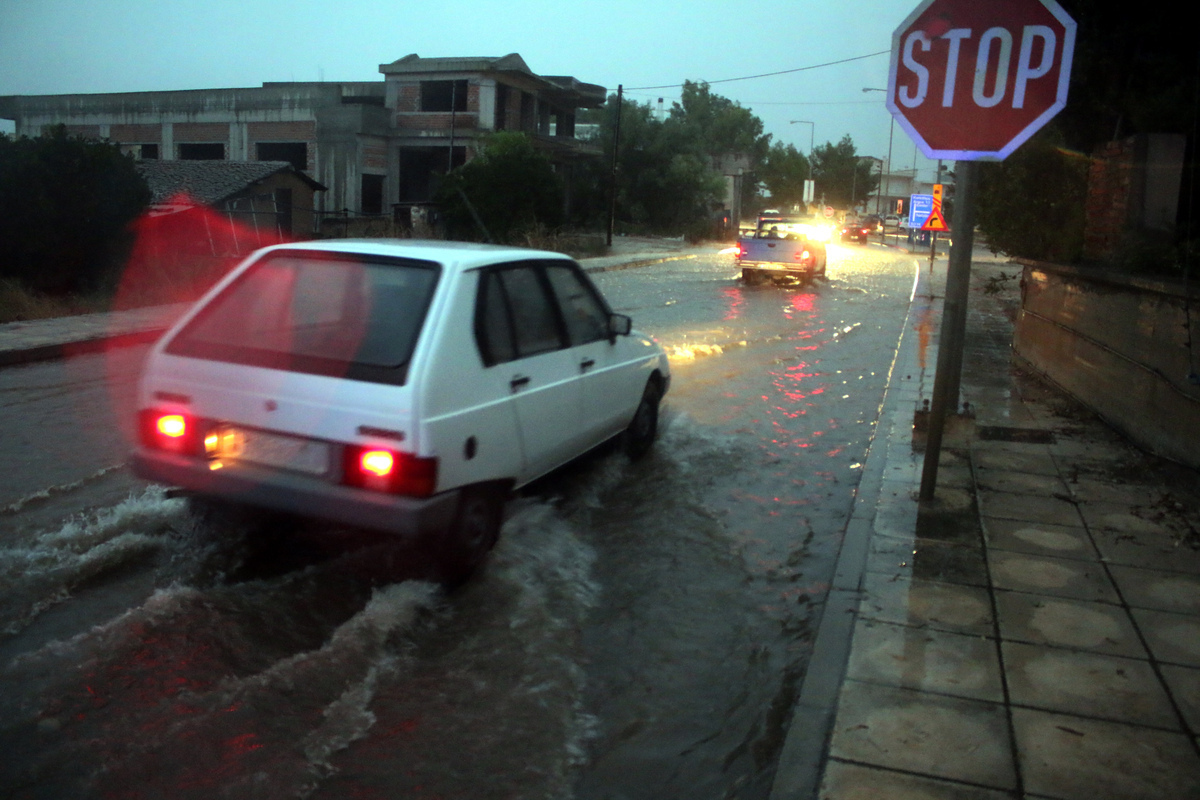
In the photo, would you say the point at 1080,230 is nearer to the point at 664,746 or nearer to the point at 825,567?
the point at 825,567

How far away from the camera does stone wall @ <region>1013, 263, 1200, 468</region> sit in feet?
22.2

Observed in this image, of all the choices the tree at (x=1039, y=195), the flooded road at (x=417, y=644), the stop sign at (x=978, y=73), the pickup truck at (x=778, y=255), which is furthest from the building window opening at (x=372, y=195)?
the stop sign at (x=978, y=73)

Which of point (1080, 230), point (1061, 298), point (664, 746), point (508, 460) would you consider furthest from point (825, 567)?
point (1080, 230)

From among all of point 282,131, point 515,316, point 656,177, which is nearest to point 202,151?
point 282,131

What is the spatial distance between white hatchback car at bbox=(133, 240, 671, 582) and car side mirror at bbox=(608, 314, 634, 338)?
35.5 inches

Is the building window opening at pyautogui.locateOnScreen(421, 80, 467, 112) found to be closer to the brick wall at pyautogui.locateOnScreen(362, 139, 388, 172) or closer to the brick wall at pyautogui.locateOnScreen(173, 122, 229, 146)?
the brick wall at pyautogui.locateOnScreen(362, 139, 388, 172)

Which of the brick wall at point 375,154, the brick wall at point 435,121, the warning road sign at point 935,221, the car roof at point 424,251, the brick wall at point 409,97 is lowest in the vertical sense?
the car roof at point 424,251

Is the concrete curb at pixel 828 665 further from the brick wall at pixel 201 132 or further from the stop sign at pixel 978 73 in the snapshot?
the brick wall at pixel 201 132

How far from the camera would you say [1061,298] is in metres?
10.6

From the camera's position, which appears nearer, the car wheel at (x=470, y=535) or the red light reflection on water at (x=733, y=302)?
the car wheel at (x=470, y=535)

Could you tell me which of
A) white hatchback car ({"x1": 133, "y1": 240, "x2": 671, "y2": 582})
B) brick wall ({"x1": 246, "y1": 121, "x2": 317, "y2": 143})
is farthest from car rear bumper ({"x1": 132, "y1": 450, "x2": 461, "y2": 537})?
brick wall ({"x1": 246, "y1": 121, "x2": 317, "y2": 143})

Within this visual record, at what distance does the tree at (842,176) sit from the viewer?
93750mm

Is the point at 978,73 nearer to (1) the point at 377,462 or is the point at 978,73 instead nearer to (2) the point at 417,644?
(1) the point at 377,462

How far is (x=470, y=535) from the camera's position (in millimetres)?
4816
